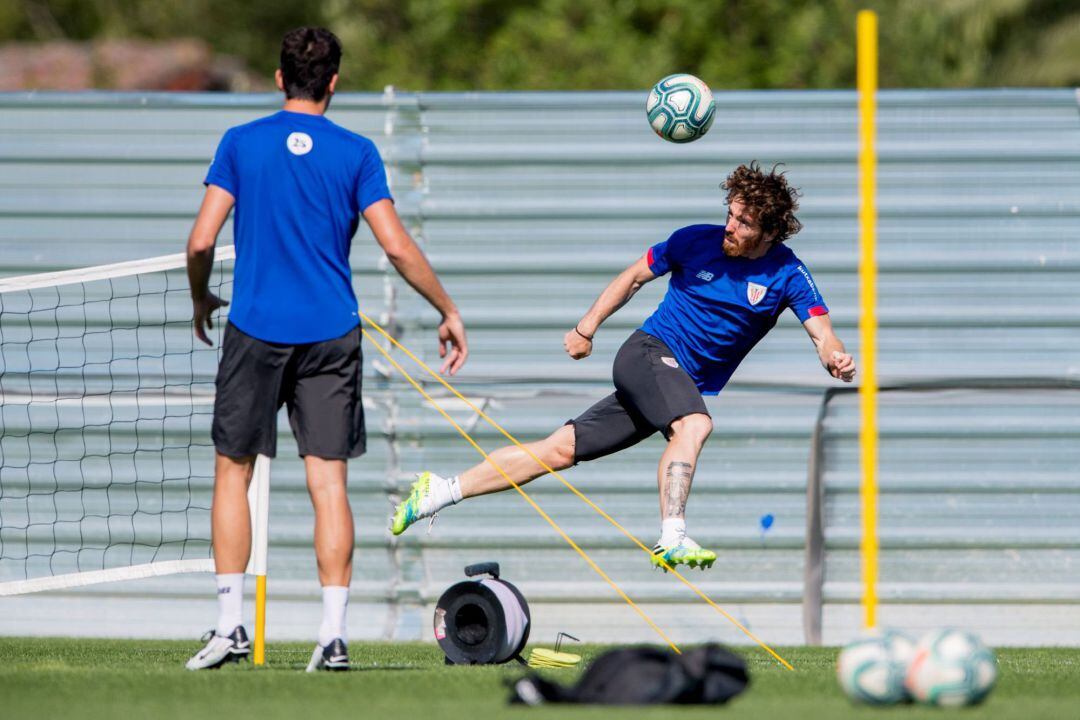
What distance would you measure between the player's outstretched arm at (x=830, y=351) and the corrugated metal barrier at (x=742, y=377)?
222 centimetres

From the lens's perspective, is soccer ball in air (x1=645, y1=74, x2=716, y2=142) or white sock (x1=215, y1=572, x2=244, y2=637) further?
soccer ball in air (x1=645, y1=74, x2=716, y2=142)

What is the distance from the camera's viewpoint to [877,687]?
181 inches

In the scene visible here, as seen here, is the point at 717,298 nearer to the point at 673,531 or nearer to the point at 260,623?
the point at 673,531

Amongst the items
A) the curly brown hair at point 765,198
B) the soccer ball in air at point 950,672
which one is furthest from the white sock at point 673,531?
the soccer ball in air at point 950,672

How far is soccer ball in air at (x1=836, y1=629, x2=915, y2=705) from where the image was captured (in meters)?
4.59

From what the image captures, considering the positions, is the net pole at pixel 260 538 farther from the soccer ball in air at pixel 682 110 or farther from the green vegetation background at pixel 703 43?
the green vegetation background at pixel 703 43

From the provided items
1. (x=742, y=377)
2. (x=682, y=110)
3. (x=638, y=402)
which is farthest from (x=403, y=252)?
(x=742, y=377)

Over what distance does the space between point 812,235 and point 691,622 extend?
7.71 feet

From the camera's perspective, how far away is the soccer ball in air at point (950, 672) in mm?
4543

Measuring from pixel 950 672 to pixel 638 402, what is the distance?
102 inches

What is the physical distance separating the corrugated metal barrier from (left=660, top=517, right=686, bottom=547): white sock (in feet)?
8.43

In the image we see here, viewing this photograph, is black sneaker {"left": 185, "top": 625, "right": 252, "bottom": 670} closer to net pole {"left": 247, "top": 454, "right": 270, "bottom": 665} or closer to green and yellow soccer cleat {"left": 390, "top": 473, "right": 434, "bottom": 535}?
net pole {"left": 247, "top": 454, "right": 270, "bottom": 665}

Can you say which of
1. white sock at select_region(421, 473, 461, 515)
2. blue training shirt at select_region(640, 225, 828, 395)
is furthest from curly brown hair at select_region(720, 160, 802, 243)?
white sock at select_region(421, 473, 461, 515)

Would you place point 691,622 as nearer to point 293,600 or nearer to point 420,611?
point 420,611
